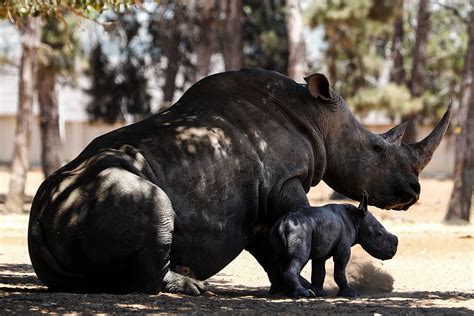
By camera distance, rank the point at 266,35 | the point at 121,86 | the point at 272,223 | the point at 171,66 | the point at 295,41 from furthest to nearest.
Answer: the point at 171,66, the point at 121,86, the point at 266,35, the point at 295,41, the point at 272,223

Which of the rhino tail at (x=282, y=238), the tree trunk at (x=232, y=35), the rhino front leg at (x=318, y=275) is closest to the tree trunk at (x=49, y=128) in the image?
the tree trunk at (x=232, y=35)

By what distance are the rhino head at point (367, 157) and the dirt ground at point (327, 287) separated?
29.5 inches

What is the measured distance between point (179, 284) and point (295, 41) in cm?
1864

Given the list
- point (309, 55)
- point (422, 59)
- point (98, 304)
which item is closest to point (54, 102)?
point (422, 59)

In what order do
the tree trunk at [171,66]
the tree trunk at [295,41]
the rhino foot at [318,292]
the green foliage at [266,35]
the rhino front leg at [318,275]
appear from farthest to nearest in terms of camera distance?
the green foliage at [266,35]
the tree trunk at [171,66]
the tree trunk at [295,41]
the rhino front leg at [318,275]
the rhino foot at [318,292]

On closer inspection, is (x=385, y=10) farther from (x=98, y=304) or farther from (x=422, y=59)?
(x=98, y=304)

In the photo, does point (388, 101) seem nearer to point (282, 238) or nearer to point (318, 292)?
point (318, 292)

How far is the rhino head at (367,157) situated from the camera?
10.0 meters

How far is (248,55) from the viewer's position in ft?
136

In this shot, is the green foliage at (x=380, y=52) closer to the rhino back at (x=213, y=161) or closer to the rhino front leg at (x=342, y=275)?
the rhino back at (x=213, y=161)

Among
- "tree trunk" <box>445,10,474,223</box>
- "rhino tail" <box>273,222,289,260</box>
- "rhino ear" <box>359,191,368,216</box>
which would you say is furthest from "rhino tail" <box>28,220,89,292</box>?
"tree trunk" <box>445,10,474,223</box>

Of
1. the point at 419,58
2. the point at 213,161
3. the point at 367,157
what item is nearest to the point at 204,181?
the point at 213,161

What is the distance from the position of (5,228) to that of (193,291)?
35.6 feet

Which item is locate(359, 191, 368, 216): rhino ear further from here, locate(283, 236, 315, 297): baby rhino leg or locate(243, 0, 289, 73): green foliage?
locate(243, 0, 289, 73): green foliage
